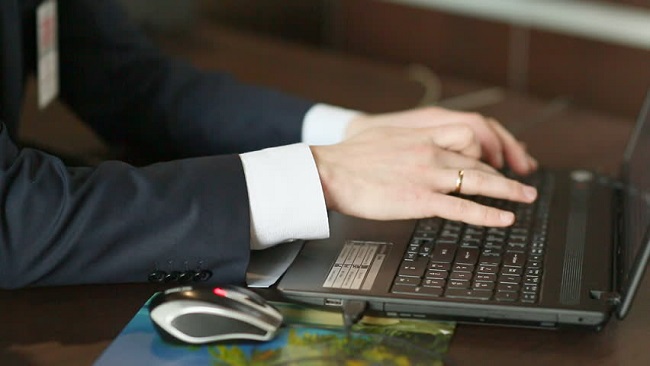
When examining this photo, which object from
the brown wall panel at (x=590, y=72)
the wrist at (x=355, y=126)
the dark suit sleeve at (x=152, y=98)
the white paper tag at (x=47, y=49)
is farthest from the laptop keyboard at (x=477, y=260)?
the brown wall panel at (x=590, y=72)

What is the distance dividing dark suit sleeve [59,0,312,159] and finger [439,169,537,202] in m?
0.33

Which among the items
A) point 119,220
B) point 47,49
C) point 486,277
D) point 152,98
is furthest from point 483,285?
point 47,49

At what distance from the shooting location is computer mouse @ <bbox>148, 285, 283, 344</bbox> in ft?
2.98

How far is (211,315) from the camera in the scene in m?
0.91

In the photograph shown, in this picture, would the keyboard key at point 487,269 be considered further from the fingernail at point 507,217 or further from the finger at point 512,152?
the finger at point 512,152

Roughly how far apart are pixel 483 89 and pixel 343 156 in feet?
2.36

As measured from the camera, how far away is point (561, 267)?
3.42ft

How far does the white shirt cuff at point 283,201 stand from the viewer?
1.05 meters

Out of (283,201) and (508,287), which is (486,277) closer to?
(508,287)

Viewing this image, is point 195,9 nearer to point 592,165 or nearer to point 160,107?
point 160,107

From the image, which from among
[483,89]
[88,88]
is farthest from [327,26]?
[88,88]

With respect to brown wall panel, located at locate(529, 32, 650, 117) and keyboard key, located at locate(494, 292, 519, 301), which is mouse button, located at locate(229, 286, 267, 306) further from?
brown wall panel, located at locate(529, 32, 650, 117)

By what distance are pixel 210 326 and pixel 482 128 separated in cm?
51

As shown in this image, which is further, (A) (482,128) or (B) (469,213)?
(A) (482,128)
